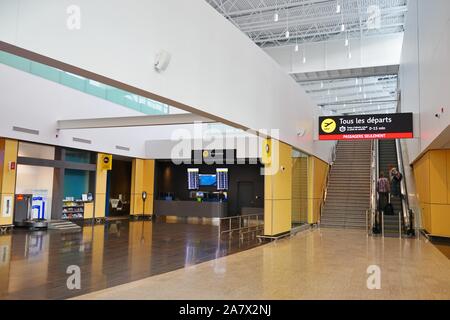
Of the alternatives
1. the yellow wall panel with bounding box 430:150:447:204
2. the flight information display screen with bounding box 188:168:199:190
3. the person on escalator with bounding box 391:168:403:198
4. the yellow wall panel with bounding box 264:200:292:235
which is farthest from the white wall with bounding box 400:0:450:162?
the flight information display screen with bounding box 188:168:199:190

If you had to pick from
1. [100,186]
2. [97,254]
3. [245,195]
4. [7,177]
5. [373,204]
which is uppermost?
[7,177]

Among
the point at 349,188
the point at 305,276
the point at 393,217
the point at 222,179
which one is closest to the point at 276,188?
the point at 393,217

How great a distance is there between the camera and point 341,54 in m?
17.2

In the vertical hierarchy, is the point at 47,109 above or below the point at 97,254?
above

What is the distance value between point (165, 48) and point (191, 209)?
1307 cm

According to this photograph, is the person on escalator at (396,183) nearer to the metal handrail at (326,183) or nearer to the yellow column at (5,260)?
the metal handrail at (326,183)

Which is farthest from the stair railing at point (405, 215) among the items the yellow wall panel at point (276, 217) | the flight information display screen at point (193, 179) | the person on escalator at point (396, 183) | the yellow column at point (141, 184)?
the yellow column at point (141, 184)

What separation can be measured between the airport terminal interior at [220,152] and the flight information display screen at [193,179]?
3.2 inches

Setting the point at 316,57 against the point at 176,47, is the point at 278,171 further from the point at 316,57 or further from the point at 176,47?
the point at 316,57

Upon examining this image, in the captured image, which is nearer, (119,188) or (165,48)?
(165,48)

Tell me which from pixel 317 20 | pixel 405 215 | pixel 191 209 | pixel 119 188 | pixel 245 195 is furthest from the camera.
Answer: pixel 119 188

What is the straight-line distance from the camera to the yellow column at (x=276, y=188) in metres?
11.1

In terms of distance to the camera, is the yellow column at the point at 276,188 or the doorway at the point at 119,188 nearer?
the yellow column at the point at 276,188

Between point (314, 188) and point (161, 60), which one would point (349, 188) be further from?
point (161, 60)
